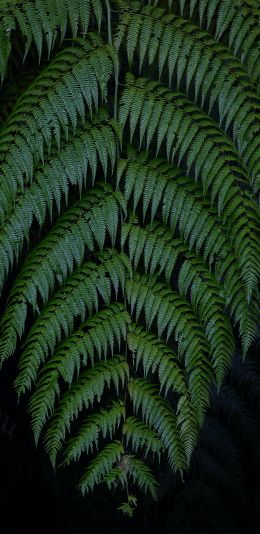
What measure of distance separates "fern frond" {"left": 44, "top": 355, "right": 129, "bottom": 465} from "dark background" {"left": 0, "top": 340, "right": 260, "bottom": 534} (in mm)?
710

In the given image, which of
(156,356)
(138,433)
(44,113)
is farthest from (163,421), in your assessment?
(44,113)

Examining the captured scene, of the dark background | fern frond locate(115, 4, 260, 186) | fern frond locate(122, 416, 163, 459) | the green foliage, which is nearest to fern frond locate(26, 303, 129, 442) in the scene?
the green foliage

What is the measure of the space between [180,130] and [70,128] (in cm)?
31

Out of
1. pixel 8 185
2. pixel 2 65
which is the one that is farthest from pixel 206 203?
pixel 2 65

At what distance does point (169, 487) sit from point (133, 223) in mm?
1366

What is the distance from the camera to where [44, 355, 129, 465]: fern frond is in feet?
5.32

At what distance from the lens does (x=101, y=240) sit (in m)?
1.63

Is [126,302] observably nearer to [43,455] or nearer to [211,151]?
[211,151]

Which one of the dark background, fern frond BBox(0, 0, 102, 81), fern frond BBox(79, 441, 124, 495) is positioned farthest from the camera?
the dark background

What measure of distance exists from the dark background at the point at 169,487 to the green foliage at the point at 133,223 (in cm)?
77

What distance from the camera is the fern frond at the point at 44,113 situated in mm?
1534

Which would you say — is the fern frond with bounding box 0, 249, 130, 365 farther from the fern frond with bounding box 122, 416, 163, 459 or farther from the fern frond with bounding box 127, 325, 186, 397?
the fern frond with bounding box 122, 416, 163, 459

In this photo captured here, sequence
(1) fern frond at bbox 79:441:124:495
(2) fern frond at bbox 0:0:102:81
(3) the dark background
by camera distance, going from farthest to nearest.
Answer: (3) the dark background < (1) fern frond at bbox 79:441:124:495 < (2) fern frond at bbox 0:0:102:81

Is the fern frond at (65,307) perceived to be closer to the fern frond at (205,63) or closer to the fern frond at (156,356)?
the fern frond at (156,356)
